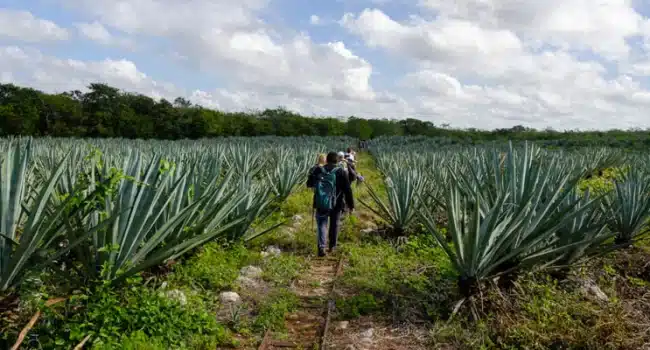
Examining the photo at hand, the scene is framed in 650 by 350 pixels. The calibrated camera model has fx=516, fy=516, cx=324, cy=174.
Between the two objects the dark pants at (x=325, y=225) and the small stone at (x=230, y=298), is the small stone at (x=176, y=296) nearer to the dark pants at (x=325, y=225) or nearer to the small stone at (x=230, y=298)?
the small stone at (x=230, y=298)

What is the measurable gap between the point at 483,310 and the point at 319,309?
145cm

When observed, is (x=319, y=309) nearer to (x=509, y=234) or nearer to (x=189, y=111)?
(x=509, y=234)

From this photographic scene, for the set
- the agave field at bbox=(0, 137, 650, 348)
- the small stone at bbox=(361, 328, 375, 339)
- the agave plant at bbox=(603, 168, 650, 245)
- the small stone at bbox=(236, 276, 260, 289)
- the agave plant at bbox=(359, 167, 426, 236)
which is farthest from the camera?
the agave plant at bbox=(359, 167, 426, 236)

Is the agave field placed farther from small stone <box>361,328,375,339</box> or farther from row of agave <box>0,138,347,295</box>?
small stone <box>361,328,375,339</box>

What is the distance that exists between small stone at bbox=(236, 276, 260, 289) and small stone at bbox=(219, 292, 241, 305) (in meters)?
0.36

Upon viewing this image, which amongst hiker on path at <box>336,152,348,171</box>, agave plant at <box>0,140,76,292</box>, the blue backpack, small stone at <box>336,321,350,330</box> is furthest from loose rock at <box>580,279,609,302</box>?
agave plant at <box>0,140,76,292</box>

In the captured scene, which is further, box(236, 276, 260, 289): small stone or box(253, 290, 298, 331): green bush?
box(236, 276, 260, 289): small stone

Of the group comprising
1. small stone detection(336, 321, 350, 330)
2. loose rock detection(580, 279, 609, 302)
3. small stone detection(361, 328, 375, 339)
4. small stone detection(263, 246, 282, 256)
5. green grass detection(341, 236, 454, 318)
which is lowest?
small stone detection(336, 321, 350, 330)

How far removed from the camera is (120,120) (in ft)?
142

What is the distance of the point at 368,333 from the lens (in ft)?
13.6

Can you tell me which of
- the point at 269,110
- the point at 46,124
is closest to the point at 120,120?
the point at 46,124

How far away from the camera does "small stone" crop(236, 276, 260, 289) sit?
204 inches

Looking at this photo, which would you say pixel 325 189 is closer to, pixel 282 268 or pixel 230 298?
pixel 282 268

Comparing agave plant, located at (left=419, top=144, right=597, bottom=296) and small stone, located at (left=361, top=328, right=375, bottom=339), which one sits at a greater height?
agave plant, located at (left=419, top=144, right=597, bottom=296)
